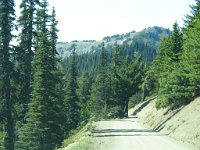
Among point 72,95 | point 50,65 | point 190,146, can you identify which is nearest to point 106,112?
point 72,95

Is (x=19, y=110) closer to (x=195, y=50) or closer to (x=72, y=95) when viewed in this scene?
→ (x=195, y=50)

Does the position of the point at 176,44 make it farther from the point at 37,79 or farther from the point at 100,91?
the point at 100,91

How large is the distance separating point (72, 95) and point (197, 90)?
40469mm

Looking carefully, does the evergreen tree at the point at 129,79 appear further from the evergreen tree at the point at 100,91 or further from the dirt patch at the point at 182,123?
the dirt patch at the point at 182,123

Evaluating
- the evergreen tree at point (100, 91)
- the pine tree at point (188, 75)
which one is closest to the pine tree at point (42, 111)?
the pine tree at point (188, 75)

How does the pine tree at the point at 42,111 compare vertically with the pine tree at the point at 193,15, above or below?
below

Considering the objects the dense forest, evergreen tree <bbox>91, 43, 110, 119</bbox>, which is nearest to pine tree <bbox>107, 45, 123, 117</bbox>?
evergreen tree <bbox>91, 43, 110, 119</bbox>

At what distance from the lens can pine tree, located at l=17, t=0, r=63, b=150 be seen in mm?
42438

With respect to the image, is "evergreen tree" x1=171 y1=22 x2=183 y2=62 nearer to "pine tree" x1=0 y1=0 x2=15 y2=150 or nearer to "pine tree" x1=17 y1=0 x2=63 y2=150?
"pine tree" x1=17 y1=0 x2=63 y2=150

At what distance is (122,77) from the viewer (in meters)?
79.9

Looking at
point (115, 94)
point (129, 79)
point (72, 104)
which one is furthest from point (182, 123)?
point (115, 94)

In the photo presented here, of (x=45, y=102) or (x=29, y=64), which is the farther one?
(x=29, y=64)

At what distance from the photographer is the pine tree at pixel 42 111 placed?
4244 centimetres

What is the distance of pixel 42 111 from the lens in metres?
43.0
